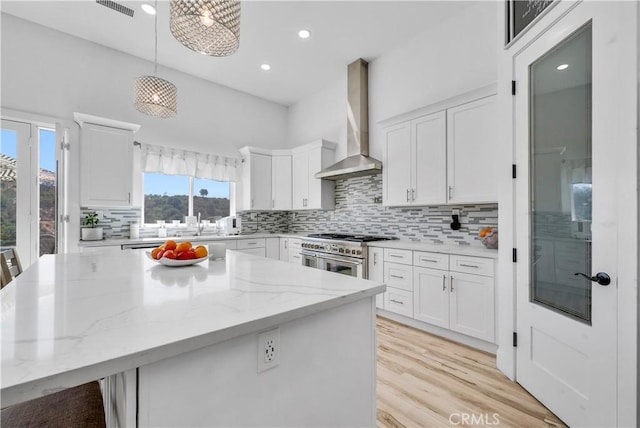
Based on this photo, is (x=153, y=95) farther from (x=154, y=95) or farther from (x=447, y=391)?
(x=447, y=391)

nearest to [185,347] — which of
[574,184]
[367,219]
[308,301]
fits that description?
[308,301]

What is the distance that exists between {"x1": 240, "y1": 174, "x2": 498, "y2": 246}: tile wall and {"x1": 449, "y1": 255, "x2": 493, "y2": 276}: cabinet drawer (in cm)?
55

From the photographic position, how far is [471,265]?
2.55 meters

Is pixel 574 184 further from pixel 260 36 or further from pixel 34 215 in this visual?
pixel 34 215

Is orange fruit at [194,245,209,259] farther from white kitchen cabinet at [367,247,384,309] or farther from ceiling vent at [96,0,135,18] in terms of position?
ceiling vent at [96,0,135,18]

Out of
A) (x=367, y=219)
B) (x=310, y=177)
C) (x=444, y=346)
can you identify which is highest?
(x=310, y=177)

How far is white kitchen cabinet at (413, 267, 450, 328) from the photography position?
2.73 meters

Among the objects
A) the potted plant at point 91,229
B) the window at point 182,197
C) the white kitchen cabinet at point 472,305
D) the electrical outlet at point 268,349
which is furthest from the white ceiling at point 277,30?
the electrical outlet at point 268,349

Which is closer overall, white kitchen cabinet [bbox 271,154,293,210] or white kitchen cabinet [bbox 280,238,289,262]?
white kitchen cabinet [bbox 280,238,289,262]

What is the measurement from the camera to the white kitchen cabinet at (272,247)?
470 cm

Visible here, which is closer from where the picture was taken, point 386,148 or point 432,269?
point 432,269

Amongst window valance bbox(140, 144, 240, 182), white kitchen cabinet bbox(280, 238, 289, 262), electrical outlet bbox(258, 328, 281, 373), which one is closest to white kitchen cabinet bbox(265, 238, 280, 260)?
white kitchen cabinet bbox(280, 238, 289, 262)

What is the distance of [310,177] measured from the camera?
468 cm

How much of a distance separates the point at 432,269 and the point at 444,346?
2.30ft
